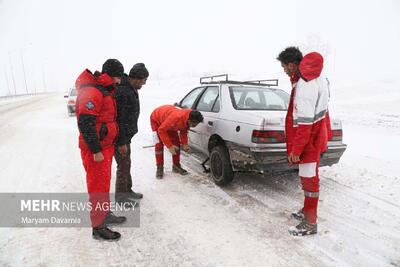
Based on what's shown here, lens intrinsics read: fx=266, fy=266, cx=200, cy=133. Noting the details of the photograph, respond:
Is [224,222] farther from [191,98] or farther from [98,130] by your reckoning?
[191,98]

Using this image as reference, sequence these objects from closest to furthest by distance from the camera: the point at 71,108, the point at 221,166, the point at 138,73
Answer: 1. the point at 138,73
2. the point at 221,166
3. the point at 71,108

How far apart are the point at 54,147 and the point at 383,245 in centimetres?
673

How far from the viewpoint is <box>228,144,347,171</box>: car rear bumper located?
136 inches

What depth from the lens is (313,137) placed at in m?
2.80

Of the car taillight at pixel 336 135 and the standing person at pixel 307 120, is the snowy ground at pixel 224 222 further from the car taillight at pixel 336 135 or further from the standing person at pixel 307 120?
the car taillight at pixel 336 135

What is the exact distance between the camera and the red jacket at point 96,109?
99.3 inches

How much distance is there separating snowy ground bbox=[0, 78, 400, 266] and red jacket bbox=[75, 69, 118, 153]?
1.08m

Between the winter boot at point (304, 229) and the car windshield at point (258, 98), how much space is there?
1.84 meters

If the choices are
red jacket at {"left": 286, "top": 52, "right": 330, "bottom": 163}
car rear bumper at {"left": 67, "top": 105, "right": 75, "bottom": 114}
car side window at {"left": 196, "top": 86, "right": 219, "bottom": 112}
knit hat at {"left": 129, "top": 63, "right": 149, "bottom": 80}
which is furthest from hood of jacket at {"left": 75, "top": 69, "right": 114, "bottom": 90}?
car rear bumper at {"left": 67, "top": 105, "right": 75, "bottom": 114}

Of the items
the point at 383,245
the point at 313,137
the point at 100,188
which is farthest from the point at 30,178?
the point at 383,245

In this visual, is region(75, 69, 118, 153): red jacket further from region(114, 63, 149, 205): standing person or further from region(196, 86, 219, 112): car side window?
region(196, 86, 219, 112): car side window

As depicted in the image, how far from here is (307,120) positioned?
2.67 meters

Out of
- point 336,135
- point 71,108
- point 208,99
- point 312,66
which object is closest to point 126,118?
point 208,99

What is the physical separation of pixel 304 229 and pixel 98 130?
2443 mm
